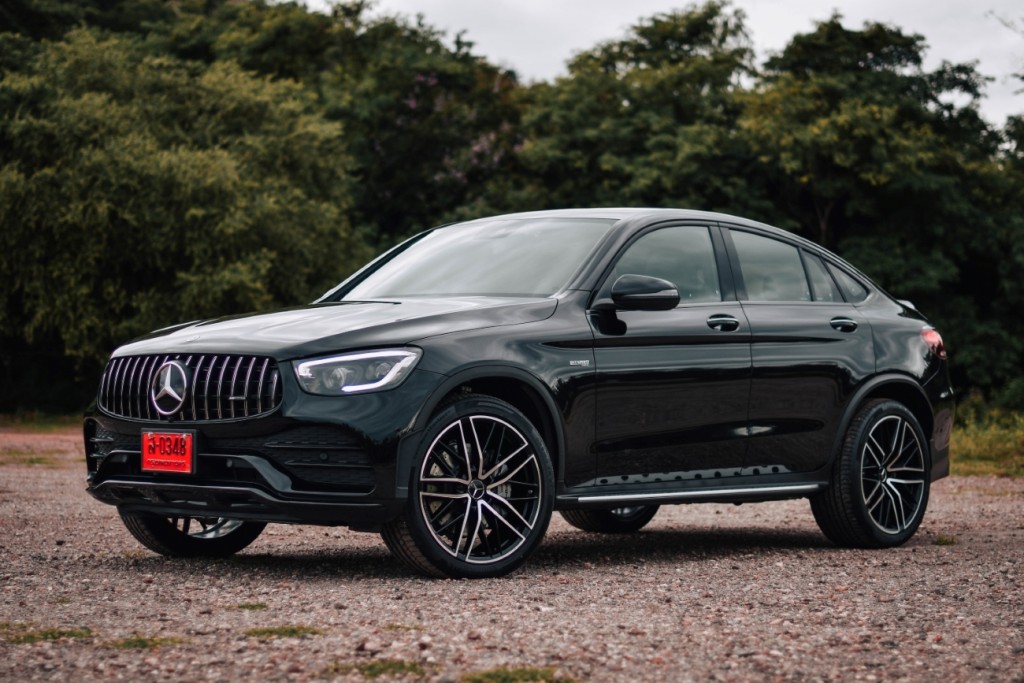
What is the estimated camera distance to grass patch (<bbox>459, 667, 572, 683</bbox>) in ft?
14.2

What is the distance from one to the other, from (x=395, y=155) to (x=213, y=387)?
3539 cm

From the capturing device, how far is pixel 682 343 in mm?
7414

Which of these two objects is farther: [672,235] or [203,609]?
[672,235]

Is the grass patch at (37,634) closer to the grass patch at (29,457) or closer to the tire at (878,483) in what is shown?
the tire at (878,483)

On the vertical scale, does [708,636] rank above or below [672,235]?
below

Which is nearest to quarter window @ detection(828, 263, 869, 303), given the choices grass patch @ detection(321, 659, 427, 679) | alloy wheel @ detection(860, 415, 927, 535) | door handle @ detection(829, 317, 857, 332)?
door handle @ detection(829, 317, 857, 332)

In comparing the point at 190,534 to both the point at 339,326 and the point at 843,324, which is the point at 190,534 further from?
the point at 843,324

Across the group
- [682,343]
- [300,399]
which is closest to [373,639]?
[300,399]

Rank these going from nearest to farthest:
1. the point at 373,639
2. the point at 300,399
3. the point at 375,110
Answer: the point at 373,639 < the point at 300,399 < the point at 375,110

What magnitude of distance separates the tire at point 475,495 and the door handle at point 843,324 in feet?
8.22

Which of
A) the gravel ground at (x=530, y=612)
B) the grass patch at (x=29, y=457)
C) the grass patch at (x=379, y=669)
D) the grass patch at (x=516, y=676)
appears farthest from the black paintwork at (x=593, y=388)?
the grass patch at (x=29, y=457)

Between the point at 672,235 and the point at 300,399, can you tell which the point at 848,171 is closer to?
the point at 672,235

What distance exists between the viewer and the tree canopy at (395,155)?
28453mm

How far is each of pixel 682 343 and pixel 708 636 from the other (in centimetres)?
247
